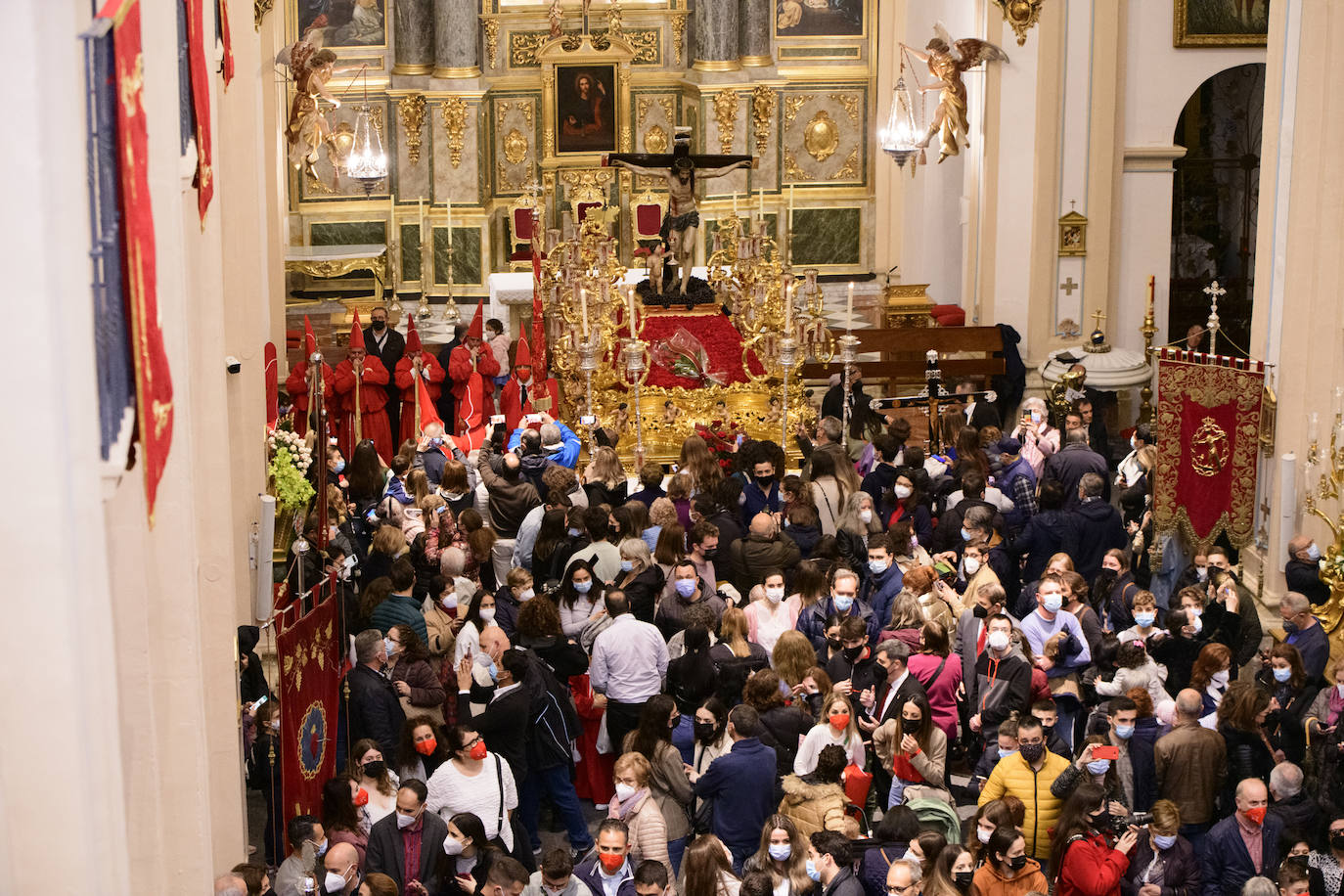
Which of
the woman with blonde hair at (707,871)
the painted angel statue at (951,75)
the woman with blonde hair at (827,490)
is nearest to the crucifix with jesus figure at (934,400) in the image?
the woman with blonde hair at (827,490)

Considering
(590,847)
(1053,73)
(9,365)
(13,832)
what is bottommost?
(590,847)

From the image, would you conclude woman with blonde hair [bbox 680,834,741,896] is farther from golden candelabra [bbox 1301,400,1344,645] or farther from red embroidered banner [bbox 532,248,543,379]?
red embroidered banner [bbox 532,248,543,379]

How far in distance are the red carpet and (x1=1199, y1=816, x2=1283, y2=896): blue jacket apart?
31.9 feet

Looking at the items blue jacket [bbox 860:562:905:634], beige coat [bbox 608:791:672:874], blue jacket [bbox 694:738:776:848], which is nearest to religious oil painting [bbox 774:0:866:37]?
blue jacket [bbox 860:562:905:634]

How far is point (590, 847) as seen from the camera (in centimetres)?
1045

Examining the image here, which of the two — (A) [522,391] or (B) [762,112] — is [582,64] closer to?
(B) [762,112]

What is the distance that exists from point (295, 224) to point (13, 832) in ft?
74.6

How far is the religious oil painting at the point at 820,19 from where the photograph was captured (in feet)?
88.1

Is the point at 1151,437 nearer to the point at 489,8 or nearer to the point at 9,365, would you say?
the point at 9,365

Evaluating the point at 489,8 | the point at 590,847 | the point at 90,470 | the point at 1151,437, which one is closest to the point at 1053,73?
Result: the point at 1151,437

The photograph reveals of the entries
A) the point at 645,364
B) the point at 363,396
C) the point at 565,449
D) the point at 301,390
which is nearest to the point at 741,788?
the point at 565,449

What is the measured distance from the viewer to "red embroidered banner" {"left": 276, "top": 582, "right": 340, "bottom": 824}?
8977mm

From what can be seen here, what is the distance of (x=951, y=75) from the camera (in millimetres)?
21016

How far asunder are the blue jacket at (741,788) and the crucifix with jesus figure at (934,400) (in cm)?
781
